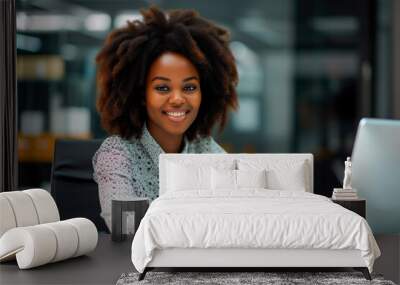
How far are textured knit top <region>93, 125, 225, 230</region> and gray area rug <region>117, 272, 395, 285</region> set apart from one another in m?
1.80

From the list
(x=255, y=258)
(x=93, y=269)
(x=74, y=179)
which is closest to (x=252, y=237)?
(x=255, y=258)

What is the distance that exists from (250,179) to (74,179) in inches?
56.6

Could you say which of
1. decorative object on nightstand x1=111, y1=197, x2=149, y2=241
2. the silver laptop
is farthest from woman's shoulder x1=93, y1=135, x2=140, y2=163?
the silver laptop

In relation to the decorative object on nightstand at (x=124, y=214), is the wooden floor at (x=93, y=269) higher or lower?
lower

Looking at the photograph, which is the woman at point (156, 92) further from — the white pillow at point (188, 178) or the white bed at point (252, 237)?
the white bed at point (252, 237)

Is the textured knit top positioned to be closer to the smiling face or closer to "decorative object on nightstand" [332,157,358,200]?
the smiling face

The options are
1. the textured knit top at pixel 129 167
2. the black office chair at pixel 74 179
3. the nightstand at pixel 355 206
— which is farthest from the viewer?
the textured knit top at pixel 129 167

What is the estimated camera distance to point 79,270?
4.78m

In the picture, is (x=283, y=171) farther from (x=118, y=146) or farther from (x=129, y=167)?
(x=118, y=146)

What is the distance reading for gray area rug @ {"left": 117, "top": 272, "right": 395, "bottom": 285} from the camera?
14.3 feet

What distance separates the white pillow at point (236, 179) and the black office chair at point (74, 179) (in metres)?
1.06

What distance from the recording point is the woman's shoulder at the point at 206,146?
6852 mm

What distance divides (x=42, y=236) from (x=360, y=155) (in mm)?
2032

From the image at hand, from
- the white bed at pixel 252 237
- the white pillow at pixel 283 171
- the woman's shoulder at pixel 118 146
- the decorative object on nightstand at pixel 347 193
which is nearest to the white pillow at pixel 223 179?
the white pillow at pixel 283 171
